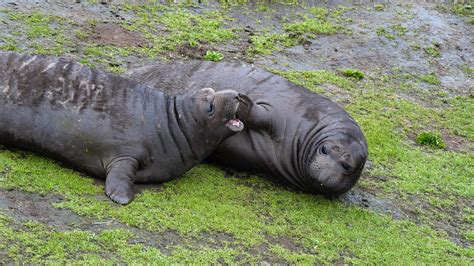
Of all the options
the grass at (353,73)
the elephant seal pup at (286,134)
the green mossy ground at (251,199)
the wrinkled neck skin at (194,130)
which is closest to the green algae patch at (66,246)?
the green mossy ground at (251,199)

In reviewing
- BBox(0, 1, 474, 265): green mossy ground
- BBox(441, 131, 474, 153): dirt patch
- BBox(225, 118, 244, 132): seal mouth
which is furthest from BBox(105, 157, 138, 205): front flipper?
BBox(441, 131, 474, 153): dirt patch

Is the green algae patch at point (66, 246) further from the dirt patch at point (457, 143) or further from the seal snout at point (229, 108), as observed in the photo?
the dirt patch at point (457, 143)

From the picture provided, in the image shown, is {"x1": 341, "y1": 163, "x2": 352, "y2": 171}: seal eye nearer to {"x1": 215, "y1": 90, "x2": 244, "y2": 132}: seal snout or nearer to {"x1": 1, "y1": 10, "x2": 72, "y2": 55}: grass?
{"x1": 215, "y1": 90, "x2": 244, "y2": 132}: seal snout

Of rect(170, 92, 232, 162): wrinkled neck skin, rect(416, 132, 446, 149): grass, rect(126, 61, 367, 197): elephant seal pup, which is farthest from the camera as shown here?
rect(416, 132, 446, 149): grass

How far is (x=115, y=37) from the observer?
1201 centimetres

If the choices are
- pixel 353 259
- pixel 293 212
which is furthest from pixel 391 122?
pixel 353 259

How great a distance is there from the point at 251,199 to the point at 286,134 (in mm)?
1152

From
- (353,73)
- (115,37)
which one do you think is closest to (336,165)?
(353,73)

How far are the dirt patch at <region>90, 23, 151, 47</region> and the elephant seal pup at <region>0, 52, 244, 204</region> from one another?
392 cm

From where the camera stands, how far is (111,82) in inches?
306

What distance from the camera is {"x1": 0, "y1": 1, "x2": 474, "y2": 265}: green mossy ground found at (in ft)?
20.5

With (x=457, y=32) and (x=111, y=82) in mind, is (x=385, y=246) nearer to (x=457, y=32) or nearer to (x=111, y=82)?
(x=111, y=82)

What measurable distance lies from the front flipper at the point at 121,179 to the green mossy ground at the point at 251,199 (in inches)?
4.4

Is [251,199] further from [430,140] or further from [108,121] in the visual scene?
[430,140]
